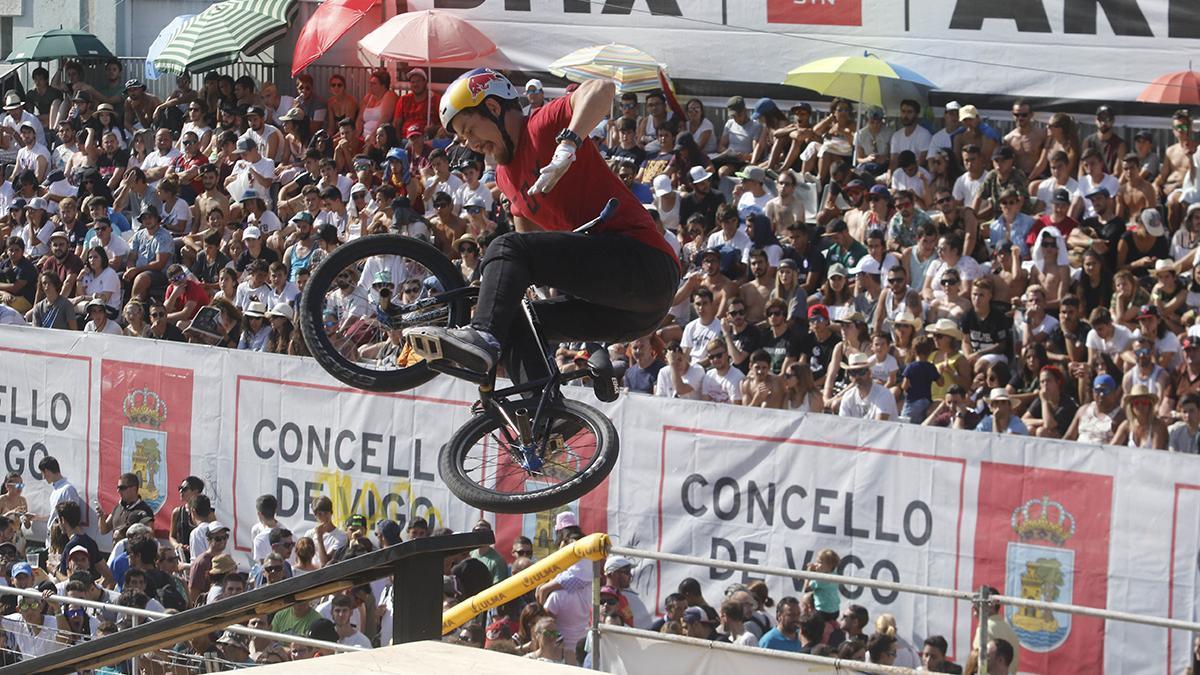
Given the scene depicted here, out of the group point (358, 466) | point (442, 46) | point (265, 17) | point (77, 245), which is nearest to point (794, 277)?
point (358, 466)

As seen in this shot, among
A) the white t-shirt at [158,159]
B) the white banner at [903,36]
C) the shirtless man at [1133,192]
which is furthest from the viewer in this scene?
the white t-shirt at [158,159]

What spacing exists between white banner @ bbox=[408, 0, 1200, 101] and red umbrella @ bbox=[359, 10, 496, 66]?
0.46 metres

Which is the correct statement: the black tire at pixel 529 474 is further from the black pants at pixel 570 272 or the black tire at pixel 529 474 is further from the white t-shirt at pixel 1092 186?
the white t-shirt at pixel 1092 186

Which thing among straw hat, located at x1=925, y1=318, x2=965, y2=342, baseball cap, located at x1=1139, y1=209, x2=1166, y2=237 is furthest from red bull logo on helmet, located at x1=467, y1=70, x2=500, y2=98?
baseball cap, located at x1=1139, y1=209, x2=1166, y2=237

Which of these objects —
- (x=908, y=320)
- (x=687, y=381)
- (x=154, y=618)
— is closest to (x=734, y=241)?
(x=687, y=381)

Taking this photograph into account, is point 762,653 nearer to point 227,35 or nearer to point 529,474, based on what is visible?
point 529,474

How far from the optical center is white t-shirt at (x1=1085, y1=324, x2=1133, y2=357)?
11.7 meters

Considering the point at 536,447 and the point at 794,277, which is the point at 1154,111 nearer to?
the point at 794,277

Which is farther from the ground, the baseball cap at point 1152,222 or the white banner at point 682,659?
the baseball cap at point 1152,222

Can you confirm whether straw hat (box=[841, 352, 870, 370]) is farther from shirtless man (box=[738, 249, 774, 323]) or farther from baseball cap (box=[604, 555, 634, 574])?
baseball cap (box=[604, 555, 634, 574])

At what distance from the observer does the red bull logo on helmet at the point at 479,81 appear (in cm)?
652

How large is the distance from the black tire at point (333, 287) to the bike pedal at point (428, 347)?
42 cm

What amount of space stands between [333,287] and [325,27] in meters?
12.3

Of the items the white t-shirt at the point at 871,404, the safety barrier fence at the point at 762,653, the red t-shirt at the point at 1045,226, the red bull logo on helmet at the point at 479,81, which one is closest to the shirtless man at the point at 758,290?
the white t-shirt at the point at 871,404
